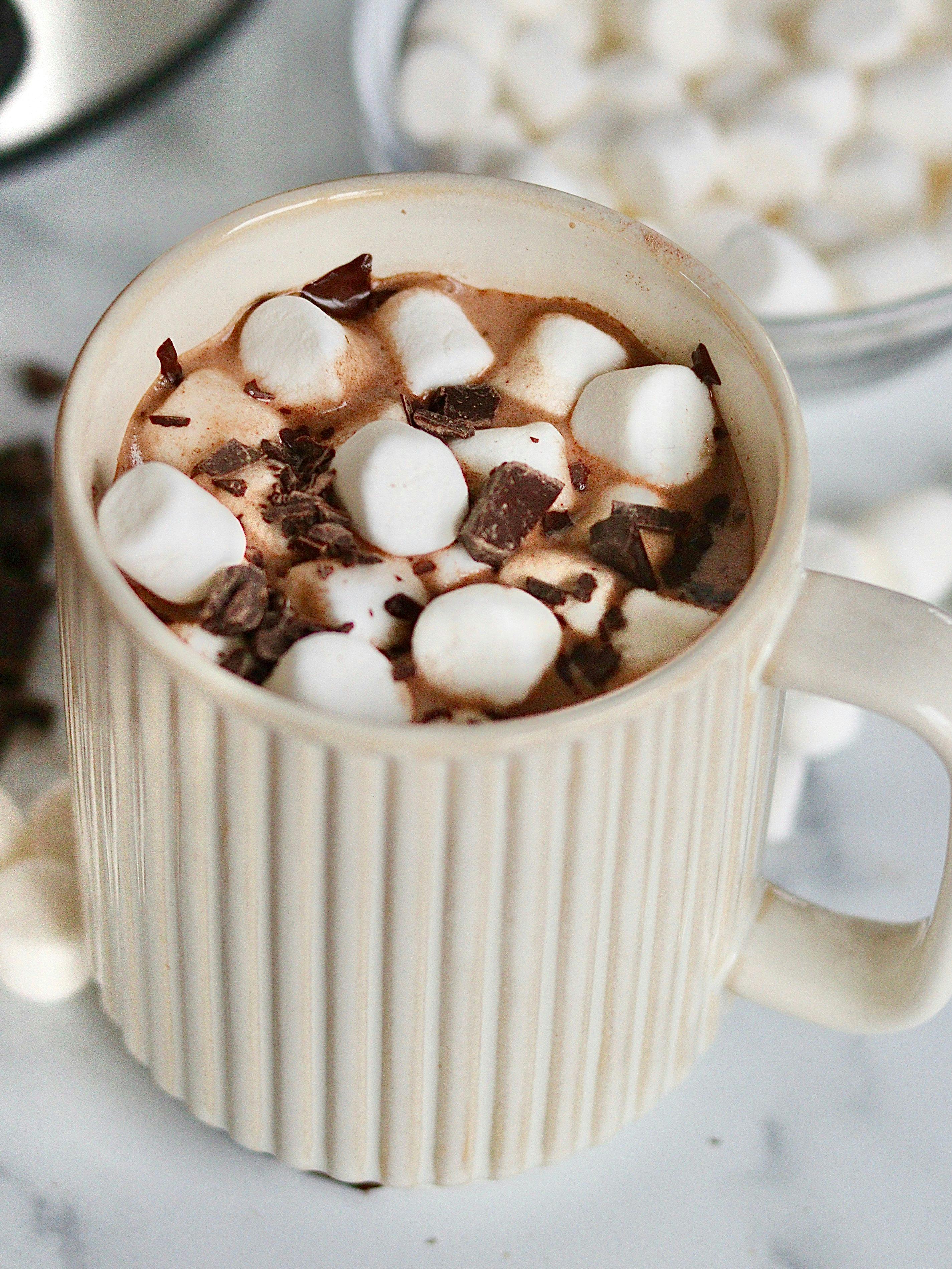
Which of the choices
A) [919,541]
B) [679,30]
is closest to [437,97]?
[679,30]

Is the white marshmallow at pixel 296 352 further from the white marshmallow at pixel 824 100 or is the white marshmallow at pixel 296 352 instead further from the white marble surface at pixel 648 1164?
Answer: the white marshmallow at pixel 824 100

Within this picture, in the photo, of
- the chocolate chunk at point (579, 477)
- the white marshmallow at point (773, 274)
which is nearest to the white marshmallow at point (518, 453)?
the chocolate chunk at point (579, 477)

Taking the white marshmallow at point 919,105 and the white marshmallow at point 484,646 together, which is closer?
→ the white marshmallow at point 484,646

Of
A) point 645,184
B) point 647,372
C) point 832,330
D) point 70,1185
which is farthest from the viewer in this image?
point 645,184

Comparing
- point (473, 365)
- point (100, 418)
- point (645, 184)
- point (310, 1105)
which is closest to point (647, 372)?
point (473, 365)

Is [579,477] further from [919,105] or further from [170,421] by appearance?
[919,105]

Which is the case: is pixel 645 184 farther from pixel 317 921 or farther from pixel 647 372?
pixel 317 921

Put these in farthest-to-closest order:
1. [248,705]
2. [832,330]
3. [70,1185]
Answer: [832,330]
[70,1185]
[248,705]
